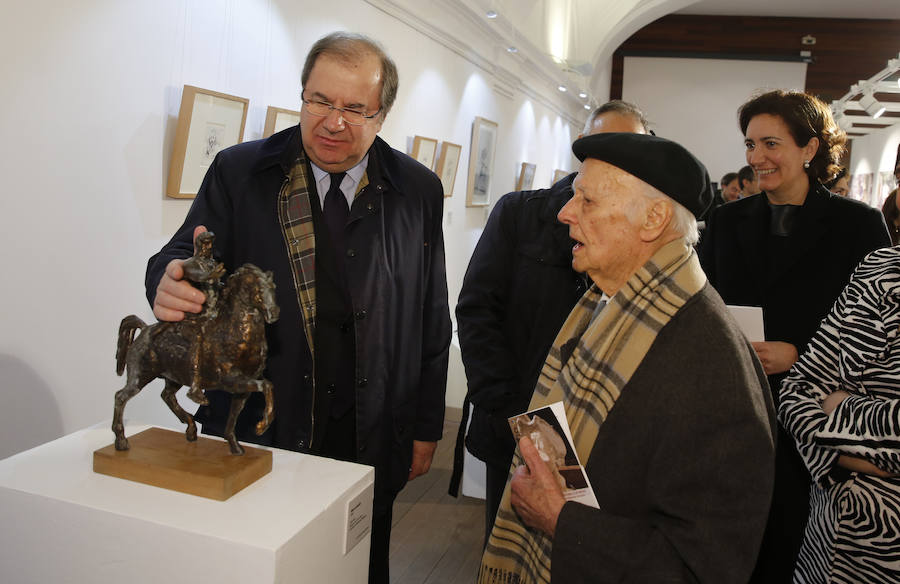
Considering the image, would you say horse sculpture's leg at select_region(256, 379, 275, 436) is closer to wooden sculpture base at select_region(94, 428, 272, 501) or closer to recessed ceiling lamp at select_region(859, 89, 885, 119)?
wooden sculpture base at select_region(94, 428, 272, 501)

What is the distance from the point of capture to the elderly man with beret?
4.44 feet

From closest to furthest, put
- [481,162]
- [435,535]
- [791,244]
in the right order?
[791,244], [435,535], [481,162]

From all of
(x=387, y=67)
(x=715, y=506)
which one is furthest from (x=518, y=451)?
(x=387, y=67)

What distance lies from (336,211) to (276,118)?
2.02 metres

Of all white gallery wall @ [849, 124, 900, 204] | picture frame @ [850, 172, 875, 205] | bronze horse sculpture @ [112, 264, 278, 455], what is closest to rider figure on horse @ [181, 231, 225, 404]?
bronze horse sculpture @ [112, 264, 278, 455]

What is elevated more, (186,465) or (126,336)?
(126,336)

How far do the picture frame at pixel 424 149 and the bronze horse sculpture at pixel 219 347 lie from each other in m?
4.47

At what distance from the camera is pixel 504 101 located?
889 cm

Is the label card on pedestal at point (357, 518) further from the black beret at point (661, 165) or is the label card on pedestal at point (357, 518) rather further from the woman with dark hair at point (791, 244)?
the woman with dark hair at point (791, 244)

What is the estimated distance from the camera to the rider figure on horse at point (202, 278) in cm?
149

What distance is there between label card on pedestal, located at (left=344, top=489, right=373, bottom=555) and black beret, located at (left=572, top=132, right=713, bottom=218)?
99cm

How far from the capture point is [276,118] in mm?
3832

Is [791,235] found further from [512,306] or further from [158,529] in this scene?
[158,529]

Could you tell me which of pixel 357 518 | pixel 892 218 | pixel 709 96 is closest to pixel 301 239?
pixel 357 518
